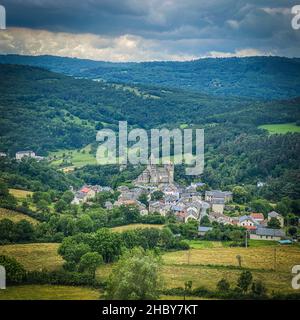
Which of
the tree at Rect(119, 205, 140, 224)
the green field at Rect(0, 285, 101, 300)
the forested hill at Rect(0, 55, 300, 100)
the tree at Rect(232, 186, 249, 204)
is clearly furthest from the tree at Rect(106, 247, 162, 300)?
the forested hill at Rect(0, 55, 300, 100)

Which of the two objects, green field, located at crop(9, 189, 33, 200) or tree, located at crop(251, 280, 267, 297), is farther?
green field, located at crop(9, 189, 33, 200)

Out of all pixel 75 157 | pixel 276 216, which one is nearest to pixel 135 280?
pixel 276 216

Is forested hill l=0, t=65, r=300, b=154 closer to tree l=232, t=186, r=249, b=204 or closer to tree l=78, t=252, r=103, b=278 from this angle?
tree l=232, t=186, r=249, b=204

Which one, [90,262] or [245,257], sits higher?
[90,262]

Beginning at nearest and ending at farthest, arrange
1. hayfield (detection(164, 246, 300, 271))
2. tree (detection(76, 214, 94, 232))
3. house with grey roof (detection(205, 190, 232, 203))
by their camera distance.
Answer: hayfield (detection(164, 246, 300, 271)), tree (detection(76, 214, 94, 232)), house with grey roof (detection(205, 190, 232, 203))

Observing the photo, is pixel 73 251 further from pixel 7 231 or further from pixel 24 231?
pixel 7 231
